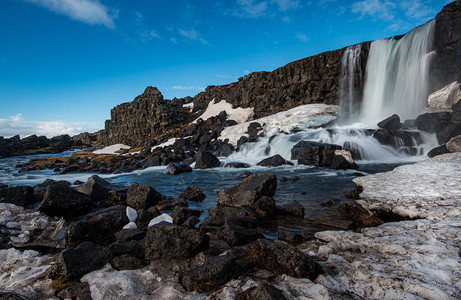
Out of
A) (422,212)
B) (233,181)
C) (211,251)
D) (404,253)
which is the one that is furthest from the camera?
(233,181)

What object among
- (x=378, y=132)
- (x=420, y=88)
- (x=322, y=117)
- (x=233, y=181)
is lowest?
(x=233, y=181)

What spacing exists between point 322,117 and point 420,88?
37.2ft

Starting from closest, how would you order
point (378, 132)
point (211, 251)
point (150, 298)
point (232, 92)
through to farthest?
1. point (150, 298)
2. point (211, 251)
3. point (378, 132)
4. point (232, 92)

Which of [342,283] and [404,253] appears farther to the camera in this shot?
[404,253]

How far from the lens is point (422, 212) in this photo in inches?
247

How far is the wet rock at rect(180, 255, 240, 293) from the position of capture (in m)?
3.43

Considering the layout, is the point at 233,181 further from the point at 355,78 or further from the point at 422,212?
the point at 355,78

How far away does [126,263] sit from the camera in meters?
4.18

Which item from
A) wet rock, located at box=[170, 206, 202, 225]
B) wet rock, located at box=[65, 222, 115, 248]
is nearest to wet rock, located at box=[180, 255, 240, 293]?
wet rock, located at box=[65, 222, 115, 248]

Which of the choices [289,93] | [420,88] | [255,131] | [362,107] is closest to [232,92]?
[289,93]

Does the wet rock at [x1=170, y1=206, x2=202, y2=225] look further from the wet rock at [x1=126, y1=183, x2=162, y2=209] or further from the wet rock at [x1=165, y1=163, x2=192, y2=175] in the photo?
the wet rock at [x1=165, y1=163, x2=192, y2=175]

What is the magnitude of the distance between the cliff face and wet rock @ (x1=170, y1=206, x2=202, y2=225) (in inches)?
2102

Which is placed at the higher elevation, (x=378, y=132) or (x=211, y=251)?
(x=378, y=132)

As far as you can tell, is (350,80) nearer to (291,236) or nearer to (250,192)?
(250,192)
